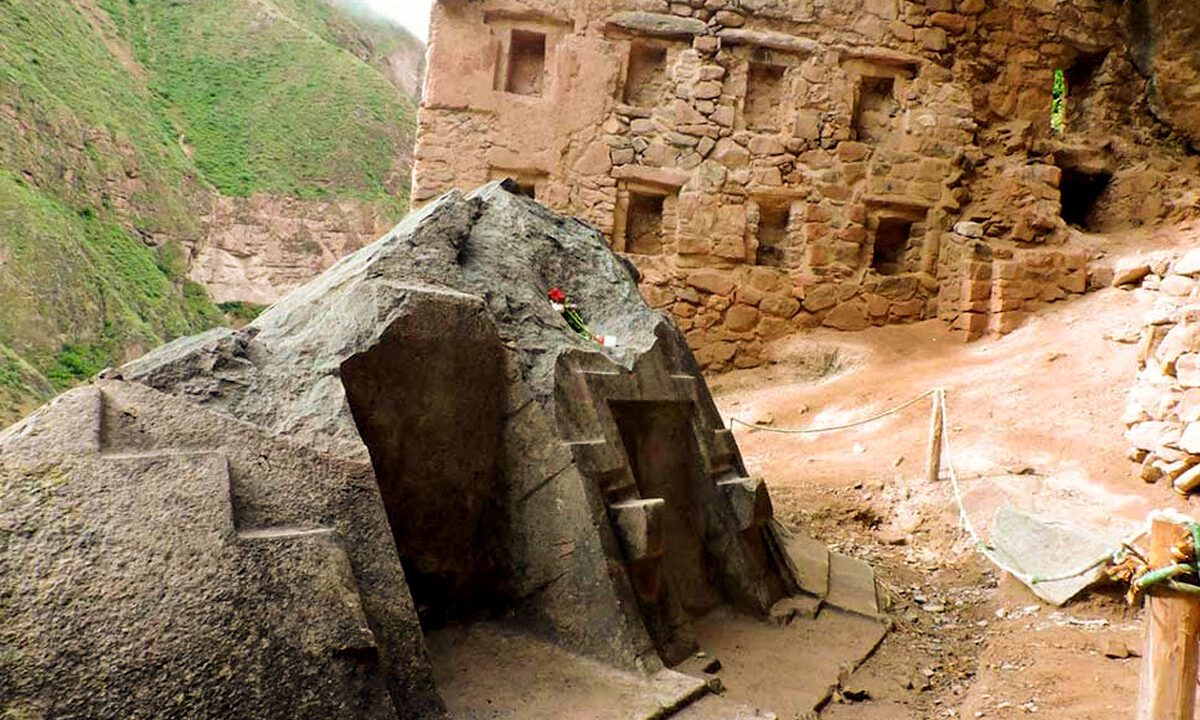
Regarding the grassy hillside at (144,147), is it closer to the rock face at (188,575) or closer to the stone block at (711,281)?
the stone block at (711,281)

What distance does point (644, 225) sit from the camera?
9.86 m

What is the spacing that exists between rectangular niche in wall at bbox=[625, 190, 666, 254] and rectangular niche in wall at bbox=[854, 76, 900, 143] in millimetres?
2775

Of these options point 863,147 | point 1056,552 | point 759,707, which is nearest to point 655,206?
point 863,147

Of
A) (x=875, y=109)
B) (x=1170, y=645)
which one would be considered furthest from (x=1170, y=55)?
(x=1170, y=645)

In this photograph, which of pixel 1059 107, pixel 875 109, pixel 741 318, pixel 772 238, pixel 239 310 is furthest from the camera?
pixel 239 310

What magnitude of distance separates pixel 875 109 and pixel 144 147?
858 inches

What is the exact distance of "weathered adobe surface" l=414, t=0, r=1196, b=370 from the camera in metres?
9.37

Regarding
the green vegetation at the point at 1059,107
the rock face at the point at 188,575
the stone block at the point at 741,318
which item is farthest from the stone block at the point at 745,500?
the green vegetation at the point at 1059,107

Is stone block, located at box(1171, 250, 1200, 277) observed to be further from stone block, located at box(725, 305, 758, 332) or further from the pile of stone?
stone block, located at box(725, 305, 758, 332)

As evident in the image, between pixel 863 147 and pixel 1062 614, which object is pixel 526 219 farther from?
pixel 863 147

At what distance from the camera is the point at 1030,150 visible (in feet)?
33.4

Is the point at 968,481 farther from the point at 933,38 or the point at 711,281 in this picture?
the point at 933,38

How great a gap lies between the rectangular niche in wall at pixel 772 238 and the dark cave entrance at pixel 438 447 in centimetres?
748

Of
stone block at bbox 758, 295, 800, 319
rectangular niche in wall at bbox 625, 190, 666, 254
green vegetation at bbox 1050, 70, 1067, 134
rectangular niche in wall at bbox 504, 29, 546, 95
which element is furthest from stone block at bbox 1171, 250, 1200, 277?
rectangular niche in wall at bbox 504, 29, 546, 95
